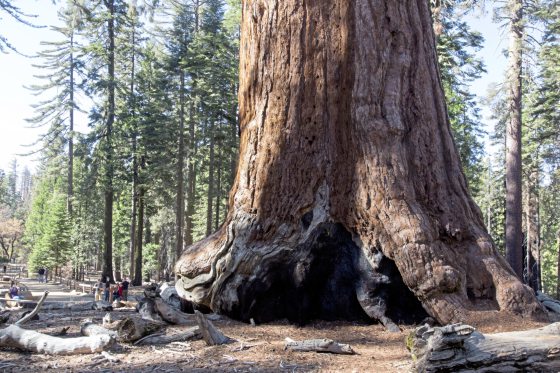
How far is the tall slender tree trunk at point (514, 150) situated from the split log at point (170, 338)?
15324 millimetres

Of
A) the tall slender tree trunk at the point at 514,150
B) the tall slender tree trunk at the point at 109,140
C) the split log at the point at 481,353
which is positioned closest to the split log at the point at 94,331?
the split log at the point at 481,353

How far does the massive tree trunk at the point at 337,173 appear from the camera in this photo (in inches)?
272

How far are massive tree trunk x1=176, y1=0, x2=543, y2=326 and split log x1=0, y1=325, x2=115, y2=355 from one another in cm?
202

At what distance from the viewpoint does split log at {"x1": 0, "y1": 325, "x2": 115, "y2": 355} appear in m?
5.73

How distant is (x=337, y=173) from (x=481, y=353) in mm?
3676

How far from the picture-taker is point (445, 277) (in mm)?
6199

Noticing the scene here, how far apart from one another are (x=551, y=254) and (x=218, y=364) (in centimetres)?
5785

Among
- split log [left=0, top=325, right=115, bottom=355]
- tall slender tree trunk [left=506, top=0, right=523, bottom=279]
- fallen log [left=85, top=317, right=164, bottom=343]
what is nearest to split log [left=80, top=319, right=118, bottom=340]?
fallen log [left=85, top=317, right=164, bottom=343]

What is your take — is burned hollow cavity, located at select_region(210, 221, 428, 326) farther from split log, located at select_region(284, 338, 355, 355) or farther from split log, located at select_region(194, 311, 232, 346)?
split log, located at select_region(284, 338, 355, 355)

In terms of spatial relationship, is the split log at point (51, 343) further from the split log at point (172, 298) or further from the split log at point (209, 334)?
the split log at point (172, 298)

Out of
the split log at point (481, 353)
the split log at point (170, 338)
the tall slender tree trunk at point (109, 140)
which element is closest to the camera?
the split log at point (481, 353)

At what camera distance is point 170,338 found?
624 cm

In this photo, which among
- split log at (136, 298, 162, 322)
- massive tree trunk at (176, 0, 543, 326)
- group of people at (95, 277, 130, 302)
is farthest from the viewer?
group of people at (95, 277, 130, 302)

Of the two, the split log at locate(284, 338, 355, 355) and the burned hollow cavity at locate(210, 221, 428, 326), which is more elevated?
the burned hollow cavity at locate(210, 221, 428, 326)
